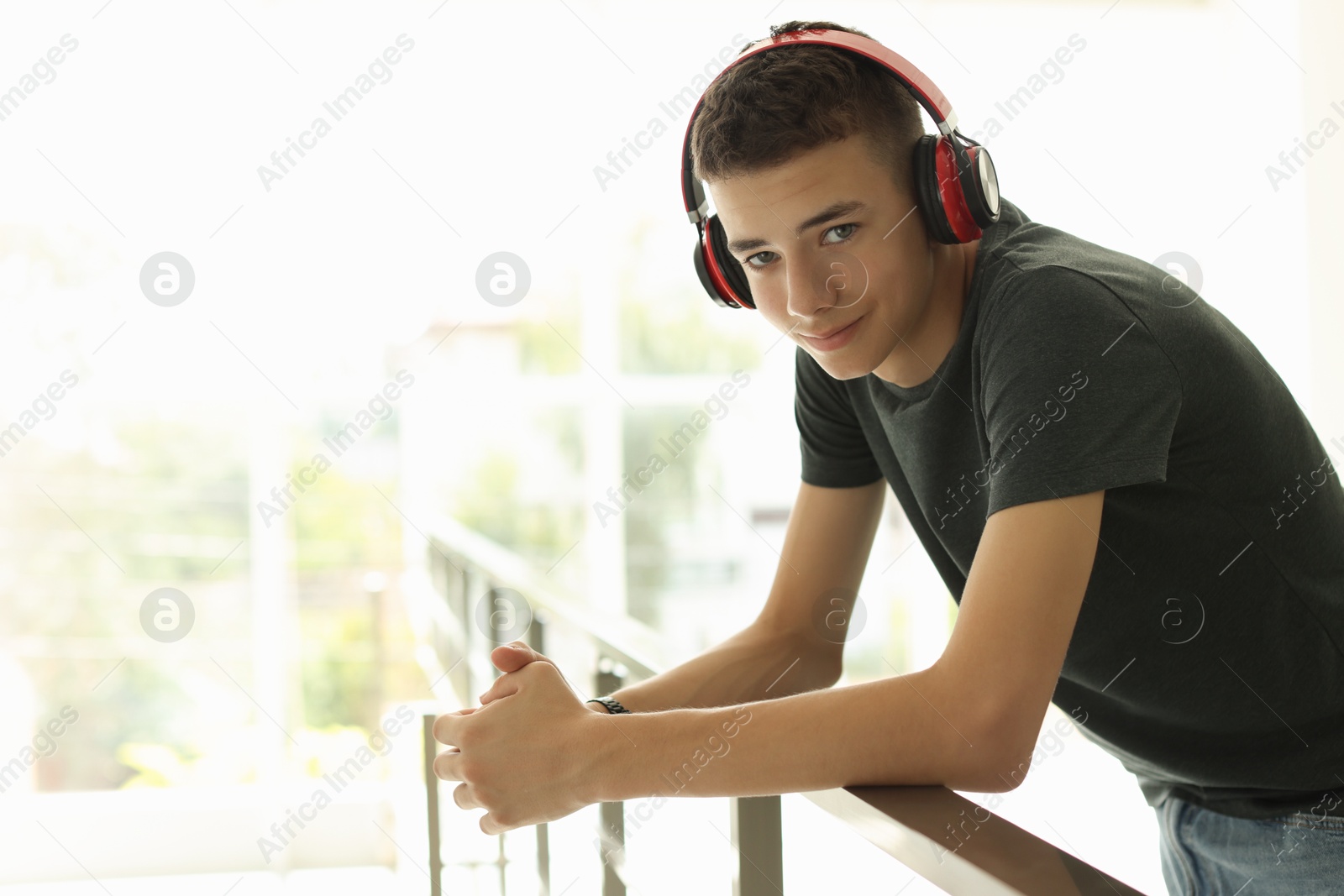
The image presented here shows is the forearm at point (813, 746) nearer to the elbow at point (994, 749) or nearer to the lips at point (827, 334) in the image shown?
the elbow at point (994, 749)

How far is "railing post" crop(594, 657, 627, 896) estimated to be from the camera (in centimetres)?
131

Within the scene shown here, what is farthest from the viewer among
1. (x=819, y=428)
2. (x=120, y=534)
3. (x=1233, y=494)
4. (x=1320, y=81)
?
(x=120, y=534)

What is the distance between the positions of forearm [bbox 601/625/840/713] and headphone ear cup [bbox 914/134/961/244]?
1.53ft

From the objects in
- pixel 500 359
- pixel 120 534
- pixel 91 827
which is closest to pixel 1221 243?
pixel 500 359

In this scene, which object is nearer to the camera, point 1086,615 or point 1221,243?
point 1086,615

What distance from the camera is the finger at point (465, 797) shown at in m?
0.87

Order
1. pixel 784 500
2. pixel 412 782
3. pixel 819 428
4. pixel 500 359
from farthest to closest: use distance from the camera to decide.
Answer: pixel 784 500 < pixel 500 359 < pixel 412 782 < pixel 819 428

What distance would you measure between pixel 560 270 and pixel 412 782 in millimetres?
2157

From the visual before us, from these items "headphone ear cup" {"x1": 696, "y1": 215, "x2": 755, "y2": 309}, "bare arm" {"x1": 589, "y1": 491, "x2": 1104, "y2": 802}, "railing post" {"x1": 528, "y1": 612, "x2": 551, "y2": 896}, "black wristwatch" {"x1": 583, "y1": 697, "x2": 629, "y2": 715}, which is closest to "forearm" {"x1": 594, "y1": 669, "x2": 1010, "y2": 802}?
"bare arm" {"x1": 589, "y1": 491, "x2": 1104, "y2": 802}

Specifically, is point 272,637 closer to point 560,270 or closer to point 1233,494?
point 560,270

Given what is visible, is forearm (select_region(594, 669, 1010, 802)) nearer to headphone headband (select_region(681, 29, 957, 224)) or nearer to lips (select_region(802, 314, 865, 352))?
lips (select_region(802, 314, 865, 352))

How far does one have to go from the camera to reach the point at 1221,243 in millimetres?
4176

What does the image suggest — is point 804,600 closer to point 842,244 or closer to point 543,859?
point 842,244

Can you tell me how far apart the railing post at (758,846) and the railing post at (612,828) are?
48 cm
